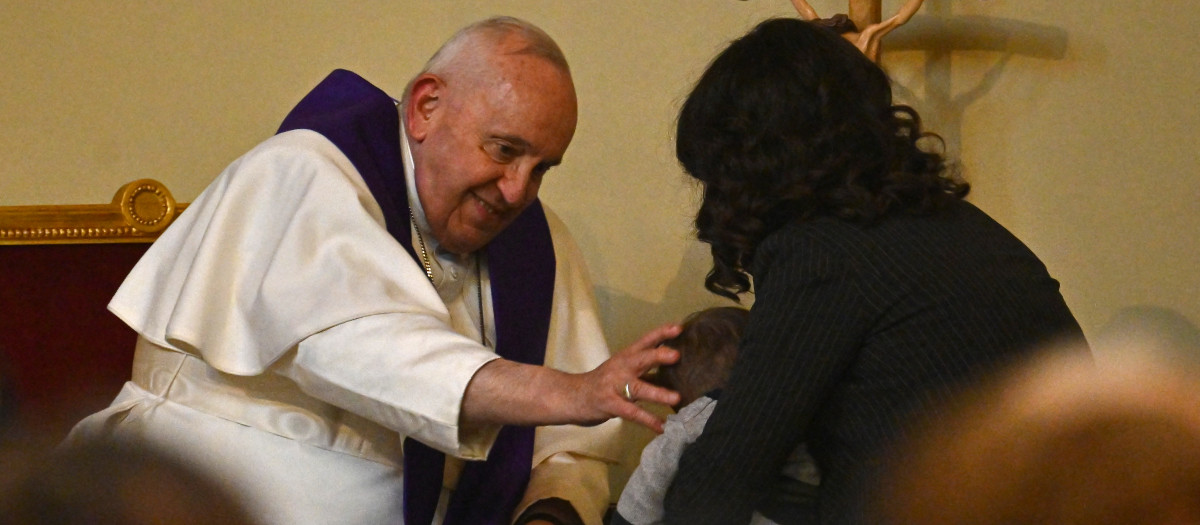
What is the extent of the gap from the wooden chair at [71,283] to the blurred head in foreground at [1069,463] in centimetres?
308

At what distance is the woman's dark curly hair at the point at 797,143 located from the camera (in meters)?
2.07

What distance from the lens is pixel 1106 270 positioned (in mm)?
3248

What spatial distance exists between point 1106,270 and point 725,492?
1861 millimetres

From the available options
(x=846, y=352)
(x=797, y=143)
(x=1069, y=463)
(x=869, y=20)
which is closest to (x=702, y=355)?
(x=846, y=352)

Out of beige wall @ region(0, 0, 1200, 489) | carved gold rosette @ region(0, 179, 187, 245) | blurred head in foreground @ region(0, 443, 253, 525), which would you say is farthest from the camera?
carved gold rosette @ region(0, 179, 187, 245)

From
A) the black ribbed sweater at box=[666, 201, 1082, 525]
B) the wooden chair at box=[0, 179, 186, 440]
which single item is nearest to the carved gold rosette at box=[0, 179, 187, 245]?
the wooden chair at box=[0, 179, 186, 440]

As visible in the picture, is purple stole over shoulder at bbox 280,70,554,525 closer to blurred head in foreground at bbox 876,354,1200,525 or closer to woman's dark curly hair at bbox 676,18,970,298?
woman's dark curly hair at bbox 676,18,970,298

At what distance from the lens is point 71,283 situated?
3.47m

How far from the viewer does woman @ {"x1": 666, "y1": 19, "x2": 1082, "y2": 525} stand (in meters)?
1.88

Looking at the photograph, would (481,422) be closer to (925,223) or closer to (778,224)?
(778,224)

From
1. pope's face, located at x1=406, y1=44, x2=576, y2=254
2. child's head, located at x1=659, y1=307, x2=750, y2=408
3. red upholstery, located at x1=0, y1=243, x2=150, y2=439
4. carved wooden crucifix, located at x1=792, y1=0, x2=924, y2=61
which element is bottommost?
red upholstery, located at x1=0, y1=243, x2=150, y2=439

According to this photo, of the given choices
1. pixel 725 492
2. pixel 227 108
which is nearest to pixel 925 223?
pixel 725 492

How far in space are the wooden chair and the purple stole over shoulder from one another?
2.78ft

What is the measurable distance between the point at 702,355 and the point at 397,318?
1.91 ft
